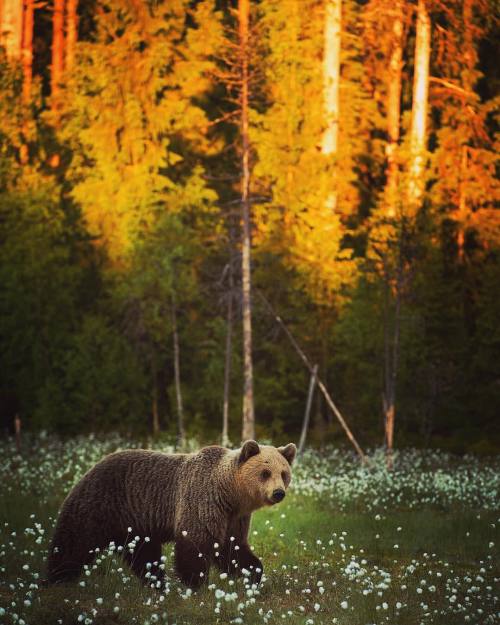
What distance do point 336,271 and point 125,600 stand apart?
17.0 meters

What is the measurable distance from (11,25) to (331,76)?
10.4 metres

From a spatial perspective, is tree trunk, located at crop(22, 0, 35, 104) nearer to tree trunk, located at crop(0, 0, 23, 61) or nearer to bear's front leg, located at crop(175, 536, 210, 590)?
tree trunk, located at crop(0, 0, 23, 61)

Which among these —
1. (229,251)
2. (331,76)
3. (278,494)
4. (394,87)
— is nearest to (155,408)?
(229,251)

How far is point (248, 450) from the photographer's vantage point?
906 centimetres

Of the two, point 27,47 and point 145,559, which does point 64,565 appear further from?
point 27,47

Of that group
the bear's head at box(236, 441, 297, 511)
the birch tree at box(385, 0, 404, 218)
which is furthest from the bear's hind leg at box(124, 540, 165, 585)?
the birch tree at box(385, 0, 404, 218)

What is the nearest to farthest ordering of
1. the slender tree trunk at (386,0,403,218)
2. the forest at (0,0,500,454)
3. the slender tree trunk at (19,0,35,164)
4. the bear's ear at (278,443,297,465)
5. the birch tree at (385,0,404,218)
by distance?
the bear's ear at (278,443,297,465), the forest at (0,0,500,454), the slender tree trunk at (19,0,35,164), the birch tree at (385,0,404,218), the slender tree trunk at (386,0,403,218)

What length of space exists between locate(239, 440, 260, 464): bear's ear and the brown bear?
1 cm

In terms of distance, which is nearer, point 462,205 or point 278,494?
point 278,494

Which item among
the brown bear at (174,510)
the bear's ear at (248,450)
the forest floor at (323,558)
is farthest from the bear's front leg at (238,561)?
the bear's ear at (248,450)

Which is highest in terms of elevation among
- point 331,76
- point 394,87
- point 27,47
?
point 27,47

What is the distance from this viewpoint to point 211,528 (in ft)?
29.6

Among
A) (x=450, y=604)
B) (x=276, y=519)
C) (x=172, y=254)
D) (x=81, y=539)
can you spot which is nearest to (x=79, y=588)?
(x=81, y=539)

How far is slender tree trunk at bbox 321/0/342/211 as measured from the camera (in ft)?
87.8
